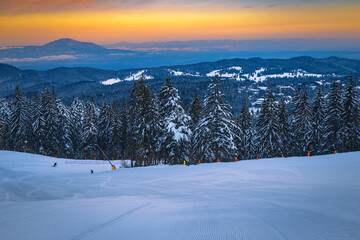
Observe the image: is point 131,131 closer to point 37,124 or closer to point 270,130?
point 37,124

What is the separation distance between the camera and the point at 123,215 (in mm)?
8391

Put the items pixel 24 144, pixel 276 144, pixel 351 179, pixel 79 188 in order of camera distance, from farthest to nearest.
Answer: pixel 24 144 → pixel 276 144 → pixel 79 188 → pixel 351 179

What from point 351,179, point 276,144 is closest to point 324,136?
point 276,144

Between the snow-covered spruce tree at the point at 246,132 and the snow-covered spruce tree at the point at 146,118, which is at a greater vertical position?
the snow-covered spruce tree at the point at 146,118

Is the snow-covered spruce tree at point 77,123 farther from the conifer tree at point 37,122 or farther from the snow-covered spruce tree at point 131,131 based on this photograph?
the snow-covered spruce tree at point 131,131

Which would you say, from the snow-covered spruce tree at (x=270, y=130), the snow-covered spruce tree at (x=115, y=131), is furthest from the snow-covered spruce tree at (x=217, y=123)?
the snow-covered spruce tree at (x=115, y=131)

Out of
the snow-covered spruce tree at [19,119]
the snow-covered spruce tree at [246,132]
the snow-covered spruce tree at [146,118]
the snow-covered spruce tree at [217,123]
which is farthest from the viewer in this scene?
the snow-covered spruce tree at [19,119]

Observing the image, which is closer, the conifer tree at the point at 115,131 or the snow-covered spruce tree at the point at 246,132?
the snow-covered spruce tree at the point at 246,132

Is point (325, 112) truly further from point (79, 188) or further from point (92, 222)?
point (92, 222)

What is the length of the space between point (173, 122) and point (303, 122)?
20391mm

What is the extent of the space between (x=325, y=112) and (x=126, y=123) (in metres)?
37.3

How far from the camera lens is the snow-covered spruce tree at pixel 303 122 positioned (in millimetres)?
35312

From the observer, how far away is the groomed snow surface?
6.62 m

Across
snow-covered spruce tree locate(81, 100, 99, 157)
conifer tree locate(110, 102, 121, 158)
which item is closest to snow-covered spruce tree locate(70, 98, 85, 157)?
snow-covered spruce tree locate(81, 100, 99, 157)
